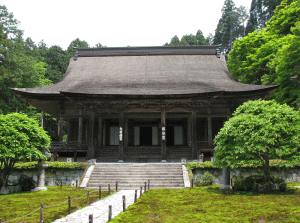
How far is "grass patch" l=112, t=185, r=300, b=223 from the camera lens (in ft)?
25.3

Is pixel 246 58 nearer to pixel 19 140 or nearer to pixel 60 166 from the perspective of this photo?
pixel 60 166

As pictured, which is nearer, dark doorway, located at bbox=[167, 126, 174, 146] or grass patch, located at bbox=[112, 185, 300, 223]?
grass patch, located at bbox=[112, 185, 300, 223]

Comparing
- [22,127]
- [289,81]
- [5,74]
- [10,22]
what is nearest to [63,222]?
[22,127]

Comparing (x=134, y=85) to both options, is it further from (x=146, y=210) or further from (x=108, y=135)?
(x=146, y=210)

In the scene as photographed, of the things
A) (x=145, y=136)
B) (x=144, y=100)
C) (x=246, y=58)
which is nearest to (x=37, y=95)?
(x=144, y=100)

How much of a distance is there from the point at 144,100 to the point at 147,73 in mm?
5936

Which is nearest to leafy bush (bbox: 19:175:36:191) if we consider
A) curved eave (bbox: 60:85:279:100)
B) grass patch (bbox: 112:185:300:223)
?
grass patch (bbox: 112:185:300:223)

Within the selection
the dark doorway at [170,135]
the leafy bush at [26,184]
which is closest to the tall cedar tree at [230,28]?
the dark doorway at [170,135]

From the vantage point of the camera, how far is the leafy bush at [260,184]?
11922 mm

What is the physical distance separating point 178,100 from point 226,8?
63.2 m

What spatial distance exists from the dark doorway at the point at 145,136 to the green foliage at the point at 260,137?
1336 cm

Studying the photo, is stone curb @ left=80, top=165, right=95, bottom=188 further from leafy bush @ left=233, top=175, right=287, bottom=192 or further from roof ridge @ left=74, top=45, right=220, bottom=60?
roof ridge @ left=74, top=45, right=220, bottom=60

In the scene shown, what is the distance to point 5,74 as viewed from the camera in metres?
31.3

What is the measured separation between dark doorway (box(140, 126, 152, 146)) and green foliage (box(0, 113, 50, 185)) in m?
12.6
